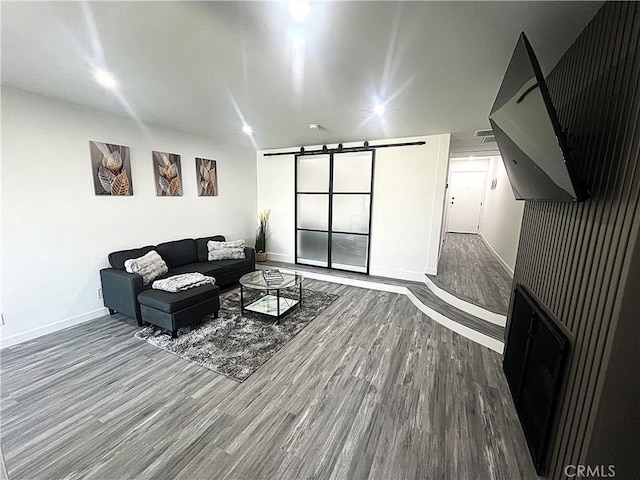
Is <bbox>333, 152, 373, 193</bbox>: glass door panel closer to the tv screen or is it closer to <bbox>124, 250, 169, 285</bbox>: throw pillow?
the tv screen

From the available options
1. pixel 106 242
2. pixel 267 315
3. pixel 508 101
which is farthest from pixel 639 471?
pixel 106 242

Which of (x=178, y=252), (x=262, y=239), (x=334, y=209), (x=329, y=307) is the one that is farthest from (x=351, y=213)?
(x=178, y=252)

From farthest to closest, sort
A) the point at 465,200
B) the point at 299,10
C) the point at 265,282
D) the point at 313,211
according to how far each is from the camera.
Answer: the point at 465,200, the point at 313,211, the point at 265,282, the point at 299,10

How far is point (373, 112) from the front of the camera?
3141 millimetres

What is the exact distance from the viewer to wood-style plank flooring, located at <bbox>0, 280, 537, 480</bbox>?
1.52 metres

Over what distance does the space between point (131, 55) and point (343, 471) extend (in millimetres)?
3294

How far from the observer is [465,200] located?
883cm

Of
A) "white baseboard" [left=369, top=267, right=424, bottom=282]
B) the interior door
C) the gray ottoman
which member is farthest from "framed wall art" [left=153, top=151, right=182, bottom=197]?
"white baseboard" [left=369, top=267, right=424, bottom=282]

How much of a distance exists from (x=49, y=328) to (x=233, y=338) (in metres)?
2.18

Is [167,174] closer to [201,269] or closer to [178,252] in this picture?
[178,252]

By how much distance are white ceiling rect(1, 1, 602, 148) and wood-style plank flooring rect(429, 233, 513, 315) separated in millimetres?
2393

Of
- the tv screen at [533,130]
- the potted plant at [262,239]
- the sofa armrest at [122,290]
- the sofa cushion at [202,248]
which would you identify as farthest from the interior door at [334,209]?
the sofa armrest at [122,290]

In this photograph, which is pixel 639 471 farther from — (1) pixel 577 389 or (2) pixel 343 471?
(2) pixel 343 471

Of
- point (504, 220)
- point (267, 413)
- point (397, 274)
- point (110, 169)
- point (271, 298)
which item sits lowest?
point (267, 413)
